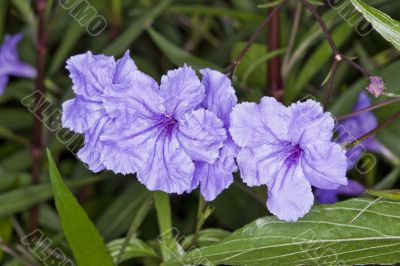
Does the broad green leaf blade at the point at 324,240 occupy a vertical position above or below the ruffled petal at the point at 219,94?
below

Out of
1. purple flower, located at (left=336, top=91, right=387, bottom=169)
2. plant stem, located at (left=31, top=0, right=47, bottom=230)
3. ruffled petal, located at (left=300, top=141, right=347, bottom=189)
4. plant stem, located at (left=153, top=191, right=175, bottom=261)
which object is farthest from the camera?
plant stem, located at (left=31, top=0, right=47, bottom=230)

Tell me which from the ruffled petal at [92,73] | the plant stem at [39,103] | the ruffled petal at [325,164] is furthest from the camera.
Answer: the plant stem at [39,103]

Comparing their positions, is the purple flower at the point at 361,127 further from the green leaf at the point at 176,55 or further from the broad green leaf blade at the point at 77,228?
the broad green leaf blade at the point at 77,228

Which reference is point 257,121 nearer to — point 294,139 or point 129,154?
point 294,139

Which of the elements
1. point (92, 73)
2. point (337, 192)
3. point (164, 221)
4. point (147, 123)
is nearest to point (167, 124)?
point (147, 123)

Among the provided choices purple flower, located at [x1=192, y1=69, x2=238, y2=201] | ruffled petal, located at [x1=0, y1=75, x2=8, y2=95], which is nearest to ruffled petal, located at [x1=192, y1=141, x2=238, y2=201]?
purple flower, located at [x1=192, y1=69, x2=238, y2=201]

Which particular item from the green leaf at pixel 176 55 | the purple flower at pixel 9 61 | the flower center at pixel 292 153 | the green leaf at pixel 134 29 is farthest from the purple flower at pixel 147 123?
the purple flower at pixel 9 61

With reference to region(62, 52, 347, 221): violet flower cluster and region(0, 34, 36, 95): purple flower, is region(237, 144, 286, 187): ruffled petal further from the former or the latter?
region(0, 34, 36, 95): purple flower

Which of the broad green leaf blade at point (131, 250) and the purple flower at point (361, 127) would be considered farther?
the purple flower at point (361, 127)
